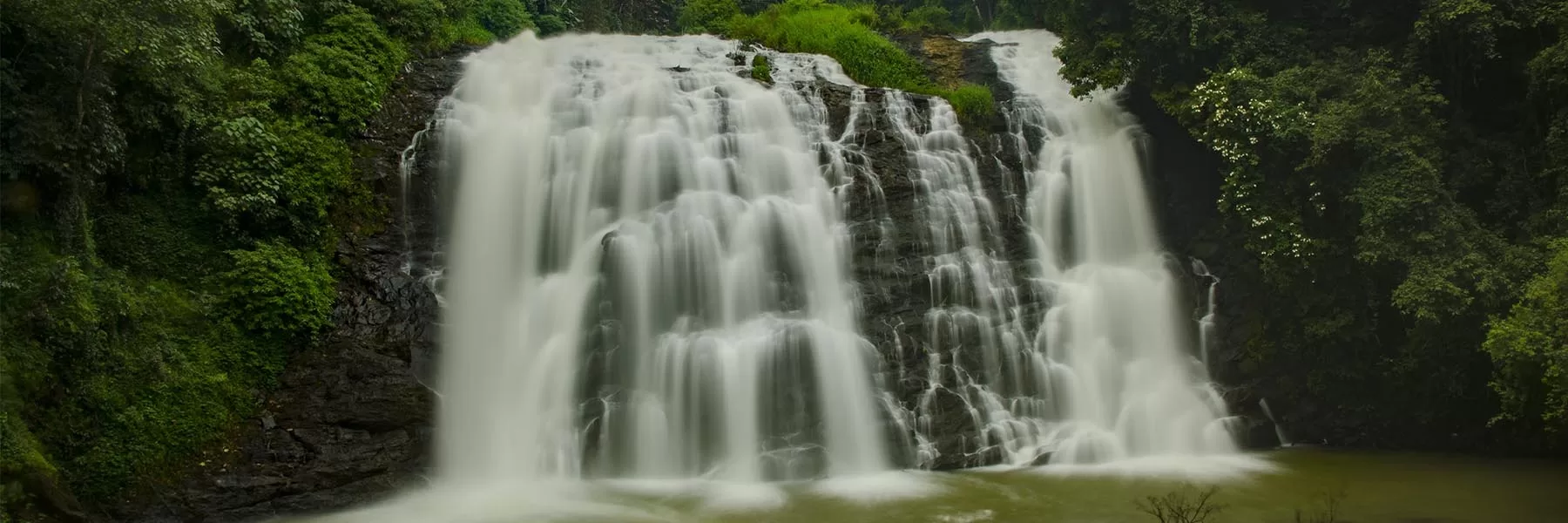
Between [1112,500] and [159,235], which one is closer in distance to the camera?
[1112,500]

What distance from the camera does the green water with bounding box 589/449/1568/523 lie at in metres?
9.80

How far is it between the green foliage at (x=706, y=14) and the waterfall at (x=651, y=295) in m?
12.1

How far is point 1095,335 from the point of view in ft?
44.5

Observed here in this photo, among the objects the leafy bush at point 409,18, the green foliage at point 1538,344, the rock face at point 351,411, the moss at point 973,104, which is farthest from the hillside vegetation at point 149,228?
the green foliage at point 1538,344

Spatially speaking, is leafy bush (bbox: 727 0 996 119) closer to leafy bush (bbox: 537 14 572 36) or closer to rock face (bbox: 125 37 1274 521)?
rock face (bbox: 125 37 1274 521)

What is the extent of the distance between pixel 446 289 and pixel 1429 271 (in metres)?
12.6

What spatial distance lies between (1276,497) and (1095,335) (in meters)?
3.59

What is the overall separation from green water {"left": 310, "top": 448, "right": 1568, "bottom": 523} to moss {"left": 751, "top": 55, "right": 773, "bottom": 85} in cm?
811

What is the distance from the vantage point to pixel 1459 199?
1242 cm

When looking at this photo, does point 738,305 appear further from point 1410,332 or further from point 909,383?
point 1410,332

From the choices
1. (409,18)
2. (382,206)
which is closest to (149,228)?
(382,206)

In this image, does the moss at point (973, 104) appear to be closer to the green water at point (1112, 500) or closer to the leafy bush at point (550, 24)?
the green water at point (1112, 500)

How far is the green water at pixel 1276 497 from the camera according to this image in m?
9.80

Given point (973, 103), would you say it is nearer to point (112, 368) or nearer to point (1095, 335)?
point (1095, 335)
